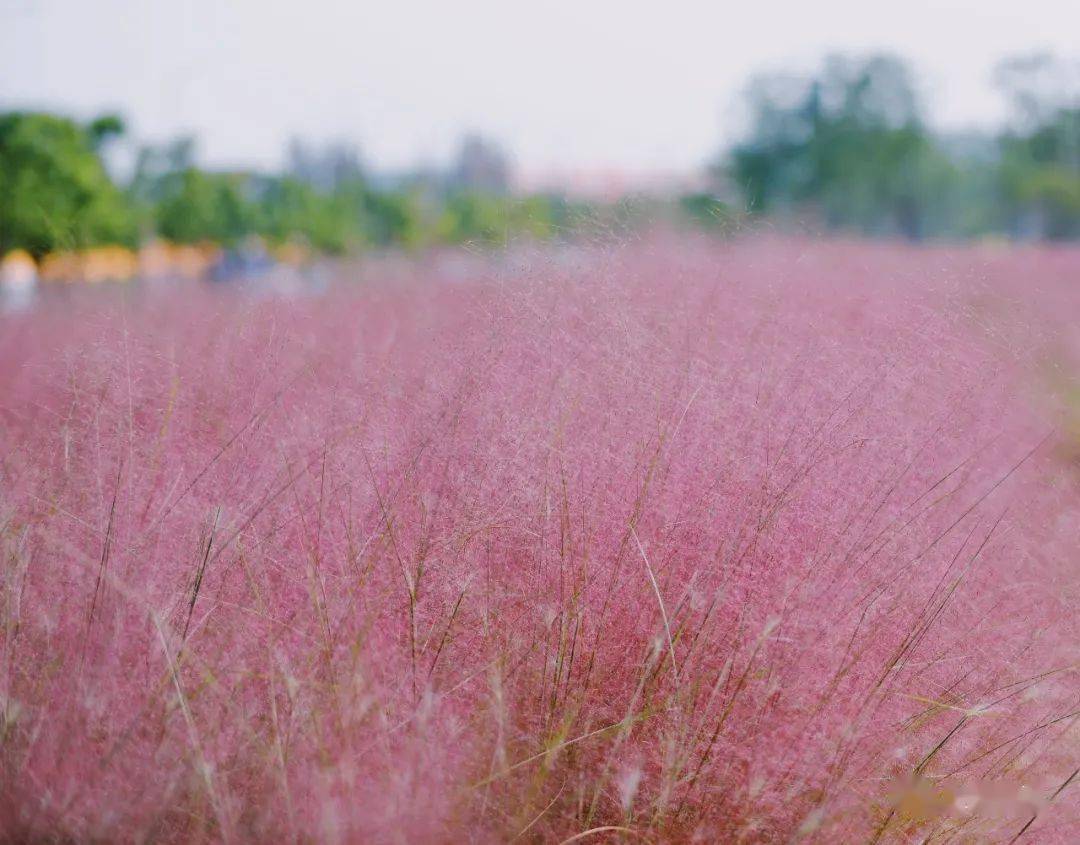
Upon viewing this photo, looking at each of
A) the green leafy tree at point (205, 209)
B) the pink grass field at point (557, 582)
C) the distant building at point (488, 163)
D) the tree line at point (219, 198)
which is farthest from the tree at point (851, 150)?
the pink grass field at point (557, 582)

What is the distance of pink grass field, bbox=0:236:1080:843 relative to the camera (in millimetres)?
1262

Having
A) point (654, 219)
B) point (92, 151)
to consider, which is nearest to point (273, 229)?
point (92, 151)

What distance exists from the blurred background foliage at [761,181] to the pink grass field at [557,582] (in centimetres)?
2071

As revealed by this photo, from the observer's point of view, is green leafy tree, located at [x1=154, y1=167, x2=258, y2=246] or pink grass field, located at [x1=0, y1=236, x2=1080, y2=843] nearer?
pink grass field, located at [x1=0, y1=236, x2=1080, y2=843]

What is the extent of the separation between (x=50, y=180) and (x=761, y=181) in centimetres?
1802

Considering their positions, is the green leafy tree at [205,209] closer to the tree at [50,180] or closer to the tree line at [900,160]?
the tree at [50,180]

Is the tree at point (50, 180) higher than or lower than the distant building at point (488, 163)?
higher

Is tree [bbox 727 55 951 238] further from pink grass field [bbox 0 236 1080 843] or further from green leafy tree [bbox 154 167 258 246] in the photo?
pink grass field [bbox 0 236 1080 843]

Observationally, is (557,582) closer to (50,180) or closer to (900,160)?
(50,180)

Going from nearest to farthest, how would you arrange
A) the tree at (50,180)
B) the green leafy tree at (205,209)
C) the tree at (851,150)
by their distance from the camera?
the tree at (50,180)
the green leafy tree at (205,209)
the tree at (851,150)

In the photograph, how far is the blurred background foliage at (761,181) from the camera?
76.8 feet

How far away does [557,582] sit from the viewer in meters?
1.46

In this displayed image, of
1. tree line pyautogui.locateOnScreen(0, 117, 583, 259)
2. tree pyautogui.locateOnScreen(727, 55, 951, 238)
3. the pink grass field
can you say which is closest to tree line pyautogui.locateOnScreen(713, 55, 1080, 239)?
tree pyautogui.locateOnScreen(727, 55, 951, 238)

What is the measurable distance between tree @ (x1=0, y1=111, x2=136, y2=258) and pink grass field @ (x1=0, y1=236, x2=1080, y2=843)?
21.2 meters
